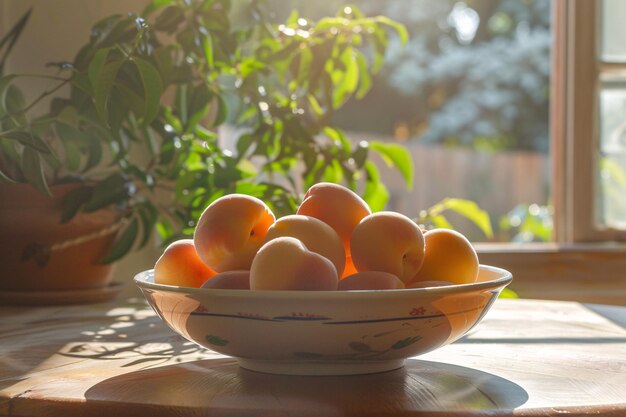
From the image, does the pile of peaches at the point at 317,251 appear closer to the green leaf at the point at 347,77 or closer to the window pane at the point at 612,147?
the green leaf at the point at 347,77

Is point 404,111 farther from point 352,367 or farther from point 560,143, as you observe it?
point 352,367

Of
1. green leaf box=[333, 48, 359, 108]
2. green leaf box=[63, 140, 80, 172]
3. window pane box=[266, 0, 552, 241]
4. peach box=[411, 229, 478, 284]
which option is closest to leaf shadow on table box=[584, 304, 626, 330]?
peach box=[411, 229, 478, 284]

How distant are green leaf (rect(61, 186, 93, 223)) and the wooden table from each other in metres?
0.29

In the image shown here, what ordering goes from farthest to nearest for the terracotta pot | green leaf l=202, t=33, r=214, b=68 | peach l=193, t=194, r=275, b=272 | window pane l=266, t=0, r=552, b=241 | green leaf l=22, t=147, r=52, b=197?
1. window pane l=266, t=0, r=552, b=241
2. green leaf l=202, t=33, r=214, b=68
3. the terracotta pot
4. green leaf l=22, t=147, r=52, b=197
5. peach l=193, t=194, r=275, b=272

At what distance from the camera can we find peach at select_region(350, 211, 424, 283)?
683mm

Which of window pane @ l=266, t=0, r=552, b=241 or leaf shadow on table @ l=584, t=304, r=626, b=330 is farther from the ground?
window pane @ l=266, t=0, r=552, b=241

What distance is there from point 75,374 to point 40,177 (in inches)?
16.7

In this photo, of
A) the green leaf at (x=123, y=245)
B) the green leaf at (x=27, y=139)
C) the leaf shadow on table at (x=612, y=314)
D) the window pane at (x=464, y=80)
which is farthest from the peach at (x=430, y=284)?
the window pane at (x=464, y=80)

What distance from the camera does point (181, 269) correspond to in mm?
744

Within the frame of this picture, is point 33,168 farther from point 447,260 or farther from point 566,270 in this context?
point 566,270

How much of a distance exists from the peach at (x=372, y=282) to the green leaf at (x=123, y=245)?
0.69 m

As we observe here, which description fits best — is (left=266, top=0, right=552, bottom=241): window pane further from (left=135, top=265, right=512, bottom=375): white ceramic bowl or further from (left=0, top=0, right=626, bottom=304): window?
(left=135, top=265, right=512, bottom=375): white ceramic bowl

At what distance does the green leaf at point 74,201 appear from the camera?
50.1 inches

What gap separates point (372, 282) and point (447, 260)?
0.09 meters
